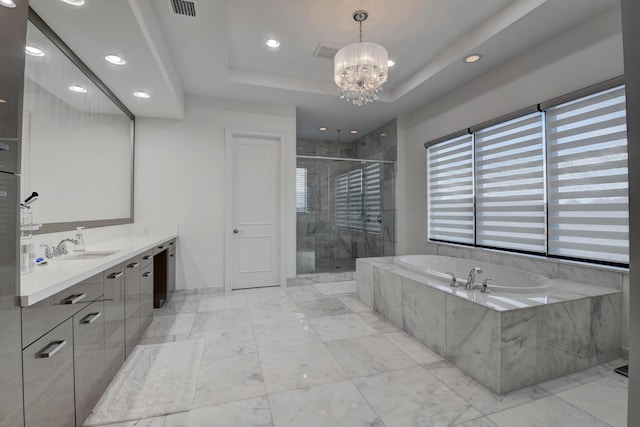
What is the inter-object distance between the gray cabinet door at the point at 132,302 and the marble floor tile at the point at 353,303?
2.05 m

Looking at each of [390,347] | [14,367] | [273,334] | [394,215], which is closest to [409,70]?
[394,215]

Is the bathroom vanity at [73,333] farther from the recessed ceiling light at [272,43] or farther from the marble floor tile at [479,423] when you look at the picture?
the recessed ceiling light at [272,43]

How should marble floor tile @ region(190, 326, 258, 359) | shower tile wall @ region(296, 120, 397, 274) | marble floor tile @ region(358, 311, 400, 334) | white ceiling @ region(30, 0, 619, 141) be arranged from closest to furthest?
1. white ceiling @ region(30, 0, 619, 141)
2. marble floor tile @ region(190, 326, 258, 359)
3. marble floor tile @ region(358, 311, 400, 334)
4. shower tile wall @ region(296, 120, 397, 274)

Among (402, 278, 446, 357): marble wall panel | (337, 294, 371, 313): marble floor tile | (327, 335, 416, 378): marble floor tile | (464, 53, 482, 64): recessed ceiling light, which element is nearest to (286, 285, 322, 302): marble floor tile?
(337, 294, 371, 313): marble floor tile

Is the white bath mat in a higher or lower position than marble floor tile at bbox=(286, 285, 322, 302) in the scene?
lower

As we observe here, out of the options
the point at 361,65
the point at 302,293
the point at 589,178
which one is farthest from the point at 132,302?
the point at 589,178

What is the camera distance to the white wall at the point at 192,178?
3.80m

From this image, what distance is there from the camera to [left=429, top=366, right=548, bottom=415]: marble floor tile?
1.70 m

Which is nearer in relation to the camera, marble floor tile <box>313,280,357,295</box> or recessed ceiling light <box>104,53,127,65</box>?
recessed ceiling light <box>104,53,127,65</box>

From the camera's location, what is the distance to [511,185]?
3068 mm

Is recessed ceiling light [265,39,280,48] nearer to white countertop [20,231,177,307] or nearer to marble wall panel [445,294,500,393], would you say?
white countertop [20,231,177,307]

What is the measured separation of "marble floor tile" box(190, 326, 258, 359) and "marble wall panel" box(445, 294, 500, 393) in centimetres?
151

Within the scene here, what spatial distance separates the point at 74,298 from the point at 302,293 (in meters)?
2.75

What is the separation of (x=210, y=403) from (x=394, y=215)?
12.7 ft
